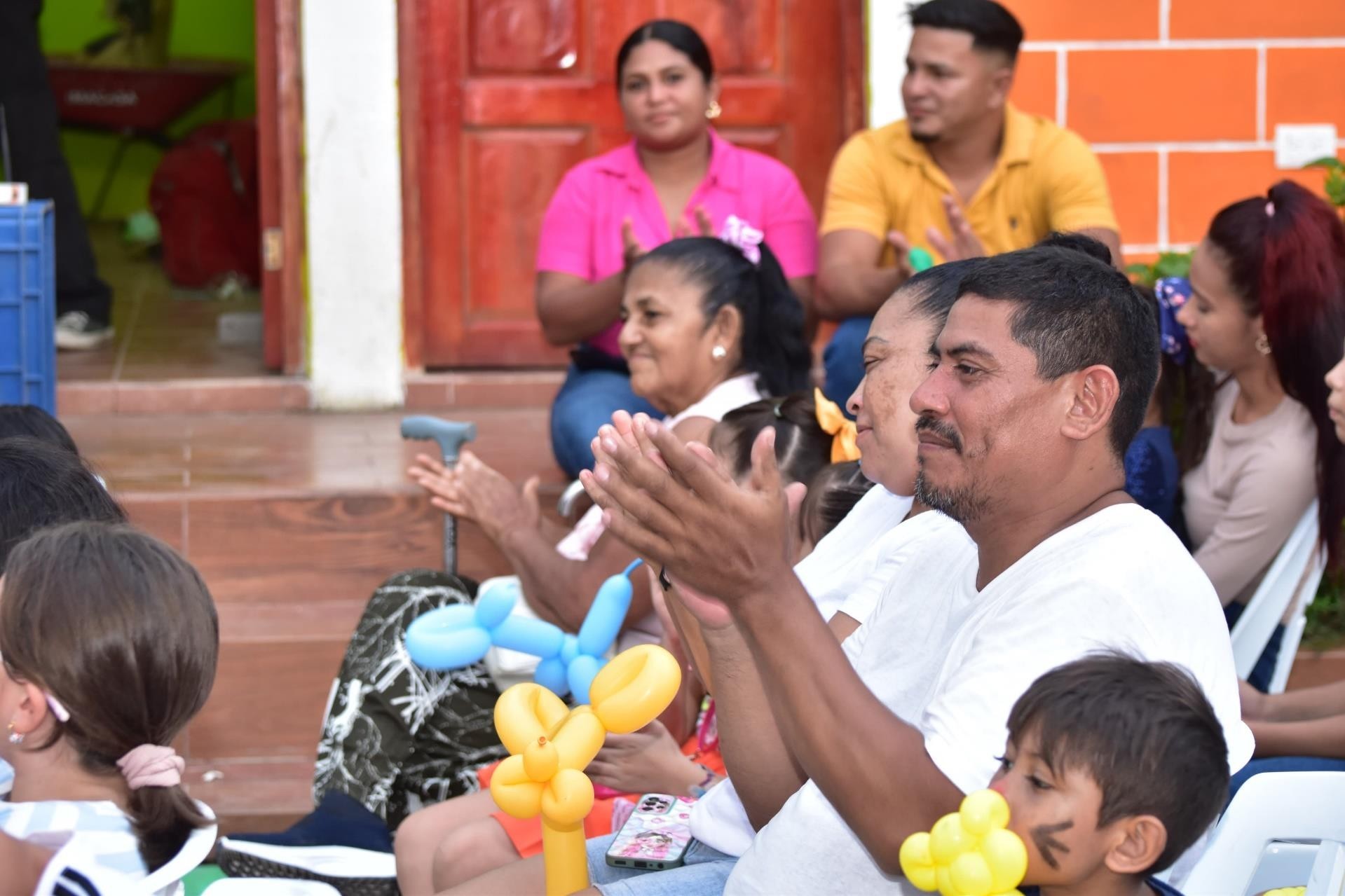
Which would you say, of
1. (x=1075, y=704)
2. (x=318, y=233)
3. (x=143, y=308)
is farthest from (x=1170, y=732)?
(x=143, y=308)

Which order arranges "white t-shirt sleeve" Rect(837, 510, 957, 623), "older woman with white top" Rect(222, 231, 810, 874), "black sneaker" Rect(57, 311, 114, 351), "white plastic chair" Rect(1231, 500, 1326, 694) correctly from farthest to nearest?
"black sneaker" Rect(57, 311, 114, 351) → "older woman with white top" Rect(222, 231, 810, 874) → "white plastic chair" Rect(1231, 500, 1326, 694) → "white t-shirt sleeve" Rect(837, 510, 957, 623)

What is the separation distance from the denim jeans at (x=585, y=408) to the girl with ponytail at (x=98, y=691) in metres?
1.86

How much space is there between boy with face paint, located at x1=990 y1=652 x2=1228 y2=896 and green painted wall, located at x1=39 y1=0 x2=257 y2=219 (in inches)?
337

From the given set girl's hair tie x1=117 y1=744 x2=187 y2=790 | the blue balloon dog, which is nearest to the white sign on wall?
the blue balloon dog

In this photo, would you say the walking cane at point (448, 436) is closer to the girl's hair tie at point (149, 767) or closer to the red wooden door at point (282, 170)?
the girl's hair tie at point (149, 767)

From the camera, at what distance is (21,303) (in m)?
3.79

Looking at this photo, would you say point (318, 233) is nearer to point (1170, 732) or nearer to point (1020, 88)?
point (1020, 88)

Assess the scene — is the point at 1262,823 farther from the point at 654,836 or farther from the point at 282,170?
the point at 282,170

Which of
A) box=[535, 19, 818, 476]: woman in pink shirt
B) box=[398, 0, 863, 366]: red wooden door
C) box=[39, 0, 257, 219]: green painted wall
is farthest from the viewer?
box=[39, 0, 257, 219]: green painted wall

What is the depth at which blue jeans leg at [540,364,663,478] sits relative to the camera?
390cm

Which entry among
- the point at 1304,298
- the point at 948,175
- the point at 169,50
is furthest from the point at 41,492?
the point at 169,50

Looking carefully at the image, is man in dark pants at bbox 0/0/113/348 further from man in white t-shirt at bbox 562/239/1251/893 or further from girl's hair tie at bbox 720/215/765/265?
man in white t-shirt at bbox 562/239/1251/893

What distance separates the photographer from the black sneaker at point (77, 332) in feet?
19.5

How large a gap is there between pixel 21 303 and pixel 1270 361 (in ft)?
9.11
